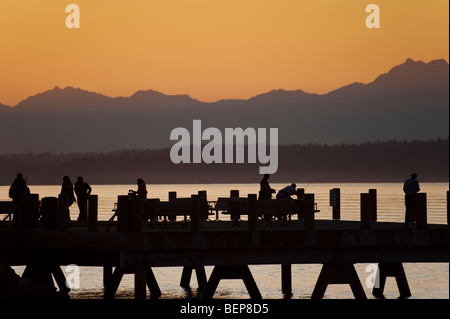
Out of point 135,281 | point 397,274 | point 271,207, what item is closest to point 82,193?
point 135,281

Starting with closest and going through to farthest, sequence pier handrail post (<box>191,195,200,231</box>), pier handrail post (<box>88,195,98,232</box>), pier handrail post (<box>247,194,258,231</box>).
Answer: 1. pier handrail post (<box>191,195,200,231</box>)
2. pier handrail post (<box>247,194,258,231</box>)
3. pier handrail post (<box>88,195,98,232</box>)

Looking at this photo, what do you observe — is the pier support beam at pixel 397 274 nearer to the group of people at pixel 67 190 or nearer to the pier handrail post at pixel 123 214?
the group of people at pixel 67 190

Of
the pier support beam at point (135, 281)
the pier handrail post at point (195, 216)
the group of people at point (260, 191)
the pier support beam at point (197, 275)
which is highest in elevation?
the group of people at point (260, 191)

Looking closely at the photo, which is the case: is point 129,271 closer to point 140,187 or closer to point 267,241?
point 267,241

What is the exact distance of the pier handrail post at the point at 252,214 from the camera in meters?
26.9

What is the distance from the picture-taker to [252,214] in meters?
27.0

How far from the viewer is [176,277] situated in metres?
52.5

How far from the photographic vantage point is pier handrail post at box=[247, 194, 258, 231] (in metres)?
26.9

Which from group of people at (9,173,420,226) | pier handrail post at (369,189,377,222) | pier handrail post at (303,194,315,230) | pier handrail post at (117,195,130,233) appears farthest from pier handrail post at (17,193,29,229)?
A: pier handrail post at (369,189,377,222)

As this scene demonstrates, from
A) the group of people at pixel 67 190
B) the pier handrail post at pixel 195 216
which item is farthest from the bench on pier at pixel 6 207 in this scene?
the pier handrail post at pixel 195 216

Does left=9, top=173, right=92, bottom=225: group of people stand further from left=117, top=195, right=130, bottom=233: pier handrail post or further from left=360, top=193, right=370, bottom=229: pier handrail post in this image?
left=360, top=193, right=370, bottom=229: pier handrail post
